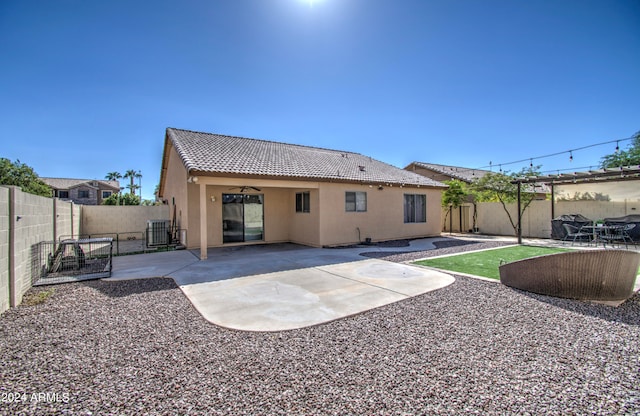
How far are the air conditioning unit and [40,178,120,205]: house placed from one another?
40.3 m

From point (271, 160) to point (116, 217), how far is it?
11.7 m

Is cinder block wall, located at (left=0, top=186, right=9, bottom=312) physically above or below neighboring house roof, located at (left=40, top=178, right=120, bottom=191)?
below

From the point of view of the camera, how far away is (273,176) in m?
10.6

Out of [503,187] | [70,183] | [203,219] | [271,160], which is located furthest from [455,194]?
[70,183]

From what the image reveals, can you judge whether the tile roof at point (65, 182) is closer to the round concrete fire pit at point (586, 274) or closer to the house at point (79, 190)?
the house at point (79, 190)

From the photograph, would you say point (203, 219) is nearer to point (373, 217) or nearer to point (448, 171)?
point (373, 217)

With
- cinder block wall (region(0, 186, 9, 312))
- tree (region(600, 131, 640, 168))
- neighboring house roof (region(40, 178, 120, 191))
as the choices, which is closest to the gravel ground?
cinder block wall (region(0, 186, 9, 312))

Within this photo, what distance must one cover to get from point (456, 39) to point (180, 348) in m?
11.8

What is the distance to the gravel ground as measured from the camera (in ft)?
7.90

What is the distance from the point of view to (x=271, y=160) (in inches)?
500

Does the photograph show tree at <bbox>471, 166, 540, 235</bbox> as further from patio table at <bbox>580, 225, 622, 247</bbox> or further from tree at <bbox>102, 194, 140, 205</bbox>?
tree at <bbox>102, 194, 140, 205</bbox>

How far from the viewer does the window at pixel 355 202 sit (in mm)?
13194

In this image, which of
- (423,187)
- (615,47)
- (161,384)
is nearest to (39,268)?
(161,384)

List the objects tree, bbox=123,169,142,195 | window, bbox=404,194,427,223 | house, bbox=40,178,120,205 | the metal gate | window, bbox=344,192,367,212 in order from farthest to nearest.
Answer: tree, bbox=123,169,142,195 < house, bbox=40,178,120,205 < window, bbox=404,194,427,223 < window, bbox=344,192,367,212 < the metal gate
